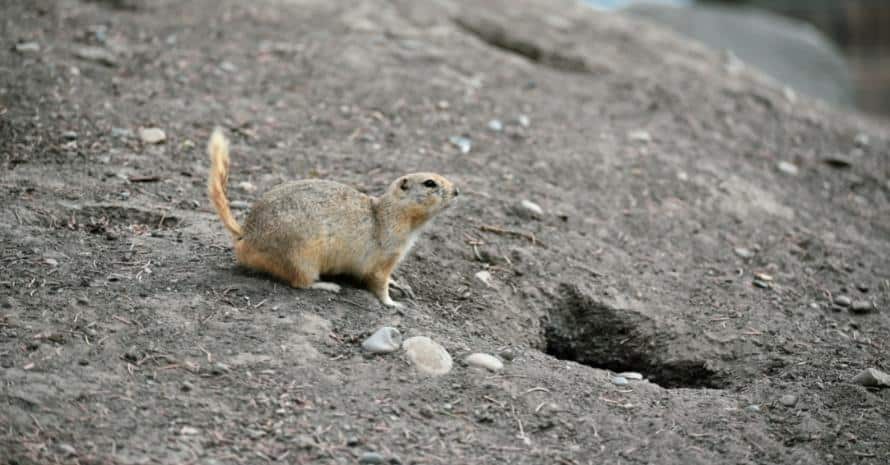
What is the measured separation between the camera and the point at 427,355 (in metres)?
4.28

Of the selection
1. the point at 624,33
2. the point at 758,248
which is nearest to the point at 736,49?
the point at 624,33

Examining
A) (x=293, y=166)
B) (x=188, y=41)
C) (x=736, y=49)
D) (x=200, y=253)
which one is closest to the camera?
(x=200, y=253)

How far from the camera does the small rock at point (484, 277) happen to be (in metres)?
5.24

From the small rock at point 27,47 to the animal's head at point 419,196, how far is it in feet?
11.3

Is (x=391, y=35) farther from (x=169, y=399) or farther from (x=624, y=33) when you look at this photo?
(x=169, y=399)

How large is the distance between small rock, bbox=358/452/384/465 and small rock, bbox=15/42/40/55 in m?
4.62

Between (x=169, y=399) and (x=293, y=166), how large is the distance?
2561 millimetres

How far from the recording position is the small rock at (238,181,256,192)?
18.9ft

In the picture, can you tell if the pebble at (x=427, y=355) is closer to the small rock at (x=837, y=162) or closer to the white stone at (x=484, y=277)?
the white stone at (x=484, y=277)

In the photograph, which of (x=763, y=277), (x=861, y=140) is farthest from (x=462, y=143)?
(x=861, y=140)

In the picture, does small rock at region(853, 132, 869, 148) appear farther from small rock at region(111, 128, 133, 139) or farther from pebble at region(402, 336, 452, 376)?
small rock at region(111, 128, 133, 139)

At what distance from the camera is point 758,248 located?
246 inches

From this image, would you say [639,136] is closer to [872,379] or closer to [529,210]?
[529,210]

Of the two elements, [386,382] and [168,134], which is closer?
[386,382]
